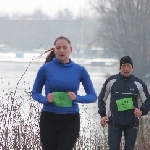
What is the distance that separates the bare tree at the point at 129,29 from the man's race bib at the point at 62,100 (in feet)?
153

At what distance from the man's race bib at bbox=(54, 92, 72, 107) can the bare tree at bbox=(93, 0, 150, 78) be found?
46.6m

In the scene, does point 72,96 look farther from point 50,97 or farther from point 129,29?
point 129,29

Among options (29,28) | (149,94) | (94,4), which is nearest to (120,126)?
(149,94)

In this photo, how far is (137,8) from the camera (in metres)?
52.0

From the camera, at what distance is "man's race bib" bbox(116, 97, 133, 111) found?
477cm

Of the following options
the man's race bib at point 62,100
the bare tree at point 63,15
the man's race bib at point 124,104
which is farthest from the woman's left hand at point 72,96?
the bare tree at point 63,15

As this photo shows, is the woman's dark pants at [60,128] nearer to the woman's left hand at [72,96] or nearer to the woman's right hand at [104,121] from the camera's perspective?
the woman's left hand at [72,96]

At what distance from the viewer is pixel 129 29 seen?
53562mm

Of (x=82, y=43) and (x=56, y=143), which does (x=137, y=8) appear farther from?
Result: (x=56, y=143)

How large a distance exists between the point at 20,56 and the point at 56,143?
294ft

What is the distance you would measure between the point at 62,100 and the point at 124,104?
3.49ft

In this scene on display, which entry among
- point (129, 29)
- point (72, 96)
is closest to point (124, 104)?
point (72, 96)

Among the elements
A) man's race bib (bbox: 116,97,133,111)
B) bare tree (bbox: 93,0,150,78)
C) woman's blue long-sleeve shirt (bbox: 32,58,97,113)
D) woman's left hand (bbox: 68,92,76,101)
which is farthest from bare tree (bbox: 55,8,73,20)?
woman's left hand (bbox: 68,92,76,101)

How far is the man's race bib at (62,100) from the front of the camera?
3.82 metres
